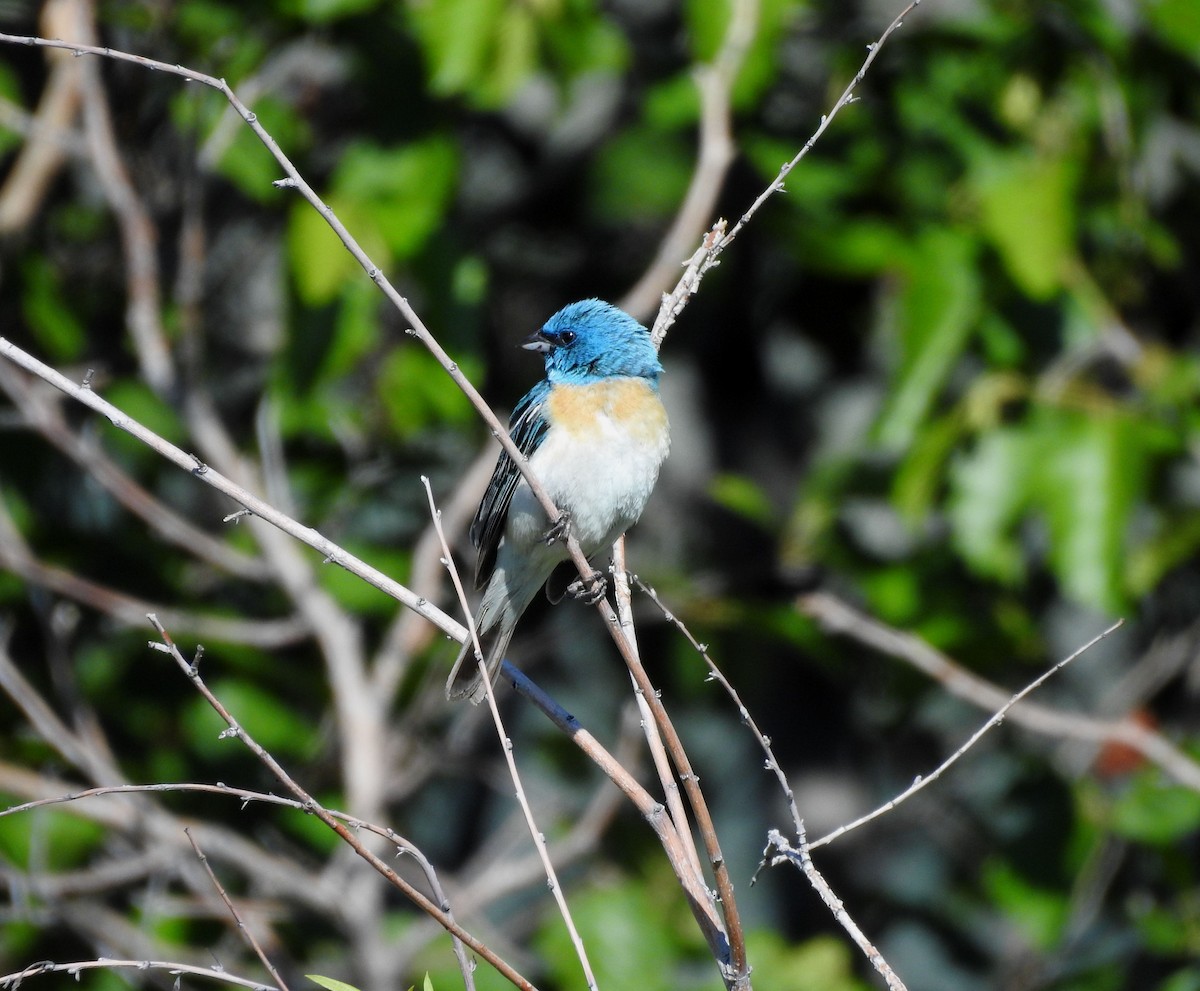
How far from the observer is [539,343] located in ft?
11.9

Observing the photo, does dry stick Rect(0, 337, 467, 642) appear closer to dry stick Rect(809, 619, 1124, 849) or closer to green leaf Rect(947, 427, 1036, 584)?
dry stick Rect(809, 619, 1124, 849)

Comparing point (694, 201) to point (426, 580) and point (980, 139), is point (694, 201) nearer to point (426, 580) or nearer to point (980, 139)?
point (980, 139)

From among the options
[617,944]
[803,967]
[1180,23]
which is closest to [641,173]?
[1180,23]

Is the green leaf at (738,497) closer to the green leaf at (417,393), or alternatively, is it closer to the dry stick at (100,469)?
the green leaf at (417,393)

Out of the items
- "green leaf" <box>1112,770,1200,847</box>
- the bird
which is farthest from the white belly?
"green leaf" <box>1112,770,1200,847</box>

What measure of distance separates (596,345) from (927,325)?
0.97 metres

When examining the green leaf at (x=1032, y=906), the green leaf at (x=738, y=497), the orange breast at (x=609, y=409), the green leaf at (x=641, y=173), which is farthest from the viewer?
the green leaf at (x=641, y=173)

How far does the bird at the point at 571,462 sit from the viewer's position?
10.7 feet

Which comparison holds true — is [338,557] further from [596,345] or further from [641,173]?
[641,173]

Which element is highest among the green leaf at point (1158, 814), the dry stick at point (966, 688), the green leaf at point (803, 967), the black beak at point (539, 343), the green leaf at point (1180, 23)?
the green leaf at point (1180, 23)

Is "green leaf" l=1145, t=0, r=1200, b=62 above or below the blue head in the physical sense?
above

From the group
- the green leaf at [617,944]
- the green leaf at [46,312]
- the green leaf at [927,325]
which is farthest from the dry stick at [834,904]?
the green leaf at [46,312]

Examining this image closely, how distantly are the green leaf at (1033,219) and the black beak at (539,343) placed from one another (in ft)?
4.18

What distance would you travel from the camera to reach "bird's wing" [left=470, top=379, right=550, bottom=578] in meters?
3.46
